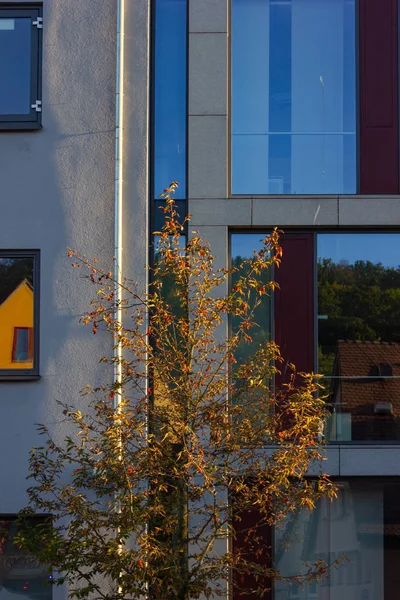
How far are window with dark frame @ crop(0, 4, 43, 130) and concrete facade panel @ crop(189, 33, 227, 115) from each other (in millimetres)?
1916

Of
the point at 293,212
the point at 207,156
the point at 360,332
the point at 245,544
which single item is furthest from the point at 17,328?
the point at 360,332

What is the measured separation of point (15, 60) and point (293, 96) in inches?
139

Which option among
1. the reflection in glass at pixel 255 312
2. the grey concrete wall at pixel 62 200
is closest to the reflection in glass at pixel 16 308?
the grey concrete wall at pixel 62 200

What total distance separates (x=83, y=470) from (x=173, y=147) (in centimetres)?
487

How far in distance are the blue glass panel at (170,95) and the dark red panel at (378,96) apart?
2231mm

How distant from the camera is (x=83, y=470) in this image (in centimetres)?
866

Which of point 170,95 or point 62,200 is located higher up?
point 170,95

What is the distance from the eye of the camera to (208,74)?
39.1 ft

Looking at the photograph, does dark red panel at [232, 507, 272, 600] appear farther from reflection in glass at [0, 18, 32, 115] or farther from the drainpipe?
reflection in glass at [0, 18, 32, 115]

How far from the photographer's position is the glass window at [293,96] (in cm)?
1196

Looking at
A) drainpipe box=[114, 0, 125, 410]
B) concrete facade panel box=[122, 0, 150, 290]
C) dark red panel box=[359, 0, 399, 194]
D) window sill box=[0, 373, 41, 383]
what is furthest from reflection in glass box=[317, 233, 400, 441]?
window sill box=[0, 373, 41, 383]

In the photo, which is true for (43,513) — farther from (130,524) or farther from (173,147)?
(173,147)

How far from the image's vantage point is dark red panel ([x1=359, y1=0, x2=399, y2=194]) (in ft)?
38.8

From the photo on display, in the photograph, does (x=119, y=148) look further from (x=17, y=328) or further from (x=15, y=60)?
(x=17, y=328)
